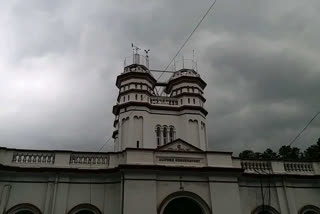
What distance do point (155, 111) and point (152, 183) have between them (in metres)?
12.0

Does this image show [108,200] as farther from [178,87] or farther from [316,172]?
[178,87]

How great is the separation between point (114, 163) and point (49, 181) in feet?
11.4

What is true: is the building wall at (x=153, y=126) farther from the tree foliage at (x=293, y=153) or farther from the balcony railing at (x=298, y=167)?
the tree foliage at (x=293, y=153)

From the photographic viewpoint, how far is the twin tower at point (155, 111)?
2570 centimetres

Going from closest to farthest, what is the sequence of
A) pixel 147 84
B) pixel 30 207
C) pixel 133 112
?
pixel 30 207
pixel 133 112
pixel 147 84

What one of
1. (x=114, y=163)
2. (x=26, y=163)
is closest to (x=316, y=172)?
(x=114, y=163)

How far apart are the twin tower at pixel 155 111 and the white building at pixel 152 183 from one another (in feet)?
28.6

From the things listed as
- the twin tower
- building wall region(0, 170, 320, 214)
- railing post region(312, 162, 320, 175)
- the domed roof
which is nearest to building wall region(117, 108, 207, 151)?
the twin tower

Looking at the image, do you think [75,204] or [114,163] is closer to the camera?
[75,204]

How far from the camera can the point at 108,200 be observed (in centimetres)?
1568

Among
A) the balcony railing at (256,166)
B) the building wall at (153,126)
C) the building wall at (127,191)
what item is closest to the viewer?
Answer: the building wall at (127,191)

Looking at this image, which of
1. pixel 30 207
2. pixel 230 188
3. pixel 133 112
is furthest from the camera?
pixel 133 112

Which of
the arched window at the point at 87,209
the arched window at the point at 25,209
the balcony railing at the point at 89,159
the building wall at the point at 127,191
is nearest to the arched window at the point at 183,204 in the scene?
the building wall at the point at 127,191

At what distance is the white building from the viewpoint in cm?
1504
